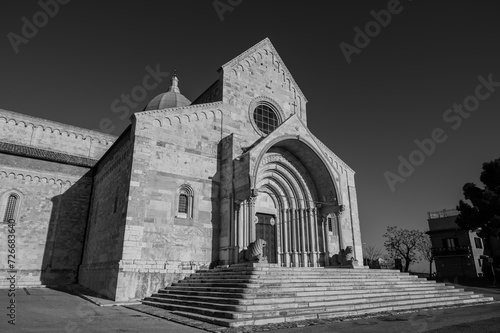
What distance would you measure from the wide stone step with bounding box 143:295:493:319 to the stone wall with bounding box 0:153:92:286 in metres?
10.7

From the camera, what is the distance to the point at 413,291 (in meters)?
13.6

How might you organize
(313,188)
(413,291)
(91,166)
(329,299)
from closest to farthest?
(329,299), (413,291), (313,188), (91,166)

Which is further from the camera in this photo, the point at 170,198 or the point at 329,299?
the point at 170,198

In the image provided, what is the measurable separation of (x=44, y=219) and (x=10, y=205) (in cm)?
200

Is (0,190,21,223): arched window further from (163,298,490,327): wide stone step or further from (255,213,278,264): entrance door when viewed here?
(163,298,490,327): wide stone step

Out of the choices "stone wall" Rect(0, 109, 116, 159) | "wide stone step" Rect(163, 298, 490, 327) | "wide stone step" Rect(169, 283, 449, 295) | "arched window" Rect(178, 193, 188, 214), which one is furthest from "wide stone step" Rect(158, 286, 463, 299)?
"stone wall" Rect(0, 109, 116, 159)

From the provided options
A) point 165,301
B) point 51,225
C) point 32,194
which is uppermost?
point 32,194

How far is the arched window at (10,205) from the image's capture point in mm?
19297

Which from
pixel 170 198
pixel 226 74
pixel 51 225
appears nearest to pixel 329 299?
pixel 170 198

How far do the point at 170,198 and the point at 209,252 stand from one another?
3178mm

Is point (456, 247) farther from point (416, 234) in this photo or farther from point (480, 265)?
point (416, 234)

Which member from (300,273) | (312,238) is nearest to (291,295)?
(300,273)

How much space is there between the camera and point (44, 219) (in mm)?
20547

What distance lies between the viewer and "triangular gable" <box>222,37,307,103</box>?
19.7 metres
